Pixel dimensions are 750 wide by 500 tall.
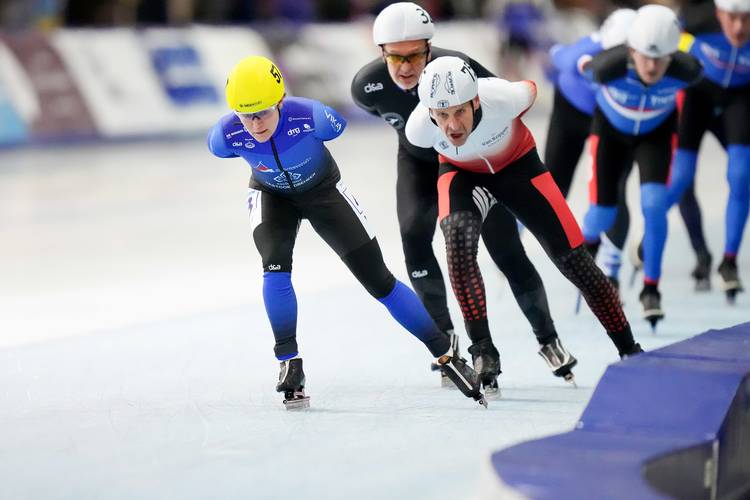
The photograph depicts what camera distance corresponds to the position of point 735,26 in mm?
7055

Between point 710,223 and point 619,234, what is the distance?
2.99 metres

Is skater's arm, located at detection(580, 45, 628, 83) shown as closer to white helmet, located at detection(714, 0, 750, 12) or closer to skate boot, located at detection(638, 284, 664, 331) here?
white helmet, located at detection(714, 0, 750, 12)

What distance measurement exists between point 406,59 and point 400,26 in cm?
15

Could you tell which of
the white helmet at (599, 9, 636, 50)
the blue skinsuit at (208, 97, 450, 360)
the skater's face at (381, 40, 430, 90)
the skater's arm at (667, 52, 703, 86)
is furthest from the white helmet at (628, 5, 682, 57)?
the blue skinsuit at (208, 97, 450, 360)

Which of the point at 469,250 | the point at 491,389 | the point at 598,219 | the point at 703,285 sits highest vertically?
the point at 469,250

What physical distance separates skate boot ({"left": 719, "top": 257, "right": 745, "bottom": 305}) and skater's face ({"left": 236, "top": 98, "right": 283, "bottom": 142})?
3257 mm

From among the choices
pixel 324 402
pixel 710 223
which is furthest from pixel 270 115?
pixel 710 223

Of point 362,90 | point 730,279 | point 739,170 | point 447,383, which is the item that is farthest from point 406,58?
point 730,279

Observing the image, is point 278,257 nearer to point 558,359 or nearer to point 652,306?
point 558,359

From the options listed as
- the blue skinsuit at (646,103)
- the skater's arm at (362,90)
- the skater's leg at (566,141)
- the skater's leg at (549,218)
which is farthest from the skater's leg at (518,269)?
the skater's leg at (566,141)

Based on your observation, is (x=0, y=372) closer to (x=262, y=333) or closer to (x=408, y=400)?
(x=262, y=333)

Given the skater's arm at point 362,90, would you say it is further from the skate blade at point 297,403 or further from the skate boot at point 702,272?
the skate boot at point 702,272

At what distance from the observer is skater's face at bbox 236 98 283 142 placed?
4984 mm

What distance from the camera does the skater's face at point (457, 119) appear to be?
193 inches
